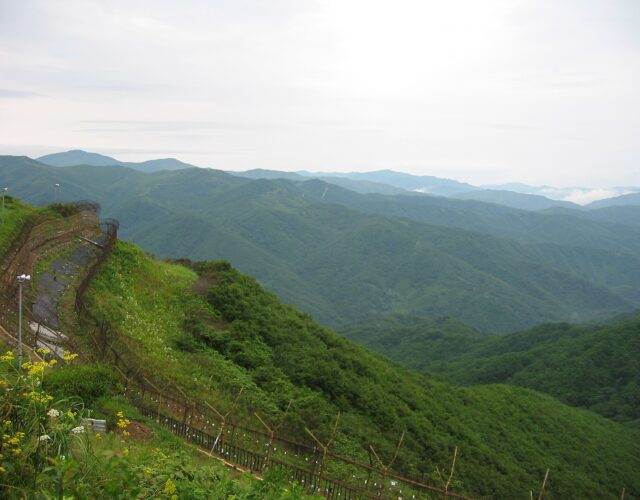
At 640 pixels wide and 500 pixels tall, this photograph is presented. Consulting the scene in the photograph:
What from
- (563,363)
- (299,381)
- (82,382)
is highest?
(82,382)

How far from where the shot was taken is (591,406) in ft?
190

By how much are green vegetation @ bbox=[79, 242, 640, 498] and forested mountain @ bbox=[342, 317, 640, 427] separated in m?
25.4

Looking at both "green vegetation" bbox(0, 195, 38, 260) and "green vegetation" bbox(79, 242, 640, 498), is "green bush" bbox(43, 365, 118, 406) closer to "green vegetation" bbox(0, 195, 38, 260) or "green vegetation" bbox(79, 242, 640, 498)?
"green vegetation" bbox(79, 242, 640, 498)

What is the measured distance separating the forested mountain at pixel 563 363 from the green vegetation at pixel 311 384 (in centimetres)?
2543

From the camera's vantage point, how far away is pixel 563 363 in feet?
210

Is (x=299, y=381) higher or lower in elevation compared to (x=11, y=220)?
lower

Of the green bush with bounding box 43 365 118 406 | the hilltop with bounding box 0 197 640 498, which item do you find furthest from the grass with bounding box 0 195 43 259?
the green bush with bounding box 43 365 118 406

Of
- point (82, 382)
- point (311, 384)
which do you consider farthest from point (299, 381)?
point (82, 382)

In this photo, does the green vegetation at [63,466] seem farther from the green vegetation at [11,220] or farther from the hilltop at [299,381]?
the green vegetation at [11,220]

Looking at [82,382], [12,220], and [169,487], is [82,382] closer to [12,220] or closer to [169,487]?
[169,487]

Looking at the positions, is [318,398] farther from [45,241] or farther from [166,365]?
[45,241]

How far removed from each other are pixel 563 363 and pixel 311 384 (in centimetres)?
5330

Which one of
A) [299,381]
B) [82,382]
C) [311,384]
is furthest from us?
[311,384]

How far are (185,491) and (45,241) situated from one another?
2074 centimetres
